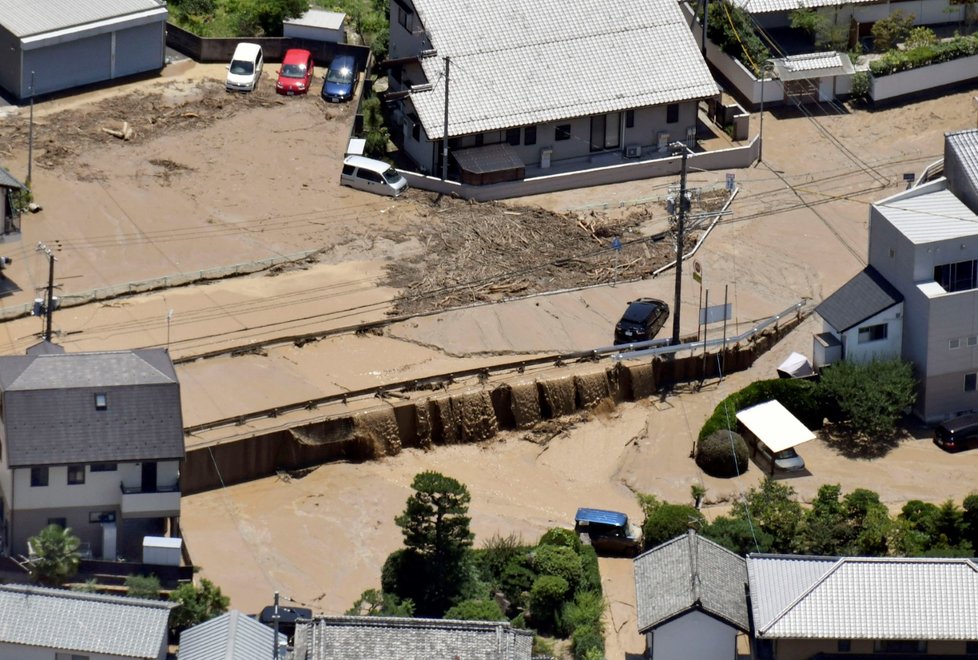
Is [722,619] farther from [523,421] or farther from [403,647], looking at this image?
[523,421]

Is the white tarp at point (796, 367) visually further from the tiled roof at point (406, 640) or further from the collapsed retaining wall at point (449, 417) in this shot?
the tiled roof at point (406, 640)

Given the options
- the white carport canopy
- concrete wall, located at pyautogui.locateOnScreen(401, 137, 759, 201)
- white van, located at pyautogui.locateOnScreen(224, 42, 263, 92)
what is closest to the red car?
white van, located at pyautogui.locateOnScreen(224, 42, 263, 92)

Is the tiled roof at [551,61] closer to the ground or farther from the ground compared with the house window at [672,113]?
farther from the ground

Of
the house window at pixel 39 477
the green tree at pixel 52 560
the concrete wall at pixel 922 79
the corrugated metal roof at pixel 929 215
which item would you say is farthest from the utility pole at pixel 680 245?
the green tree at pixel 52 560

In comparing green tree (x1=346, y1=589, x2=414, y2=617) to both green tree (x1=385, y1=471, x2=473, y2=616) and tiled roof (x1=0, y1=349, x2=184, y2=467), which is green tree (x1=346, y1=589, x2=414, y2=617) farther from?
tiled roof (x1=0, y1=349, x2=184, y2=467)

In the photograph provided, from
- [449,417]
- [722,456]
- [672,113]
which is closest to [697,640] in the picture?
[722,456]

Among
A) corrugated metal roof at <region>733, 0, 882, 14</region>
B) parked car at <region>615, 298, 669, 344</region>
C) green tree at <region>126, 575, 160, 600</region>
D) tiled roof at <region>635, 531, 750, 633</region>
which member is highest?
corrugated metal roof at <region>733, 0, 882, 14</region>
